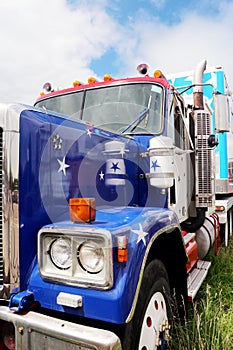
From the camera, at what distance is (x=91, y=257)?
1.66 m

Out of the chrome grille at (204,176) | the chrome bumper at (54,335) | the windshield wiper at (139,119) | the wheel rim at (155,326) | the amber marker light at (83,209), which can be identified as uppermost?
the windshield wiper at (139,119)

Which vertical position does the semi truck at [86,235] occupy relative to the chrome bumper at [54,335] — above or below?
above

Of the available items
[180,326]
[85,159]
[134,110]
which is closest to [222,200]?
[134,110]

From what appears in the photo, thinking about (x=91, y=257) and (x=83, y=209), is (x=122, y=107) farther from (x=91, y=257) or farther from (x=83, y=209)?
(x=91, y=257)

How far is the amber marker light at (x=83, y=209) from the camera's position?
1.80m

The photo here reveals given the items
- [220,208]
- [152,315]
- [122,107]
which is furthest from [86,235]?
[220,208]

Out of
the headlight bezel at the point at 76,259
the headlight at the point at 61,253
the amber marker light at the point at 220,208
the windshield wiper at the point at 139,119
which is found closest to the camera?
the headlight bezel at the point at 76,259

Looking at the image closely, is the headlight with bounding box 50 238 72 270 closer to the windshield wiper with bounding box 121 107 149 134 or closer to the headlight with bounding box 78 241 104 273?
the headlight with bounding box 78 241 104 273

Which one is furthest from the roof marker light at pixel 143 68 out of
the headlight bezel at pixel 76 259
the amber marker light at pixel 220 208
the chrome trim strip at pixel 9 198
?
the amber marker light at pixel 220 208

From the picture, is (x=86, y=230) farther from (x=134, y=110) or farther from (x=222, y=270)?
(x=222, y=270)

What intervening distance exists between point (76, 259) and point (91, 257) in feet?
0.27

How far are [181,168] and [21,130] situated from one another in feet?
7.80

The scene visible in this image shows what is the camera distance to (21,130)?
73.6 inches

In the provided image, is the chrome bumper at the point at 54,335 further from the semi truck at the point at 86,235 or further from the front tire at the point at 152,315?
the front tire at the point at 152,315
